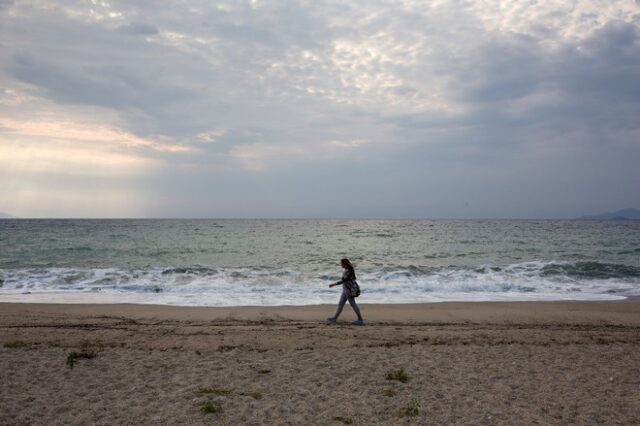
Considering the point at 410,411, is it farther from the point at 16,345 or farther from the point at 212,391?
the point at 16,345

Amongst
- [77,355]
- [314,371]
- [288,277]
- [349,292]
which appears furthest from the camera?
[288,277]

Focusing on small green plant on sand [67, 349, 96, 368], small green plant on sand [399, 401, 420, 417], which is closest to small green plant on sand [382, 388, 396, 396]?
small green plant on sand [399, 401, 420, 417]

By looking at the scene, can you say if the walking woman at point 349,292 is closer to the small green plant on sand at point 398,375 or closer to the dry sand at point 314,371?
the dry sand at point 314,371

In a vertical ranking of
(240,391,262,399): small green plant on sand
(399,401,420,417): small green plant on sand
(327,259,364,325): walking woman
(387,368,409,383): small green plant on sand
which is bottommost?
(399,401,420,417): small green plant on sand

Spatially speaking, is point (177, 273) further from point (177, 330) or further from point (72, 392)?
point (72, 392)

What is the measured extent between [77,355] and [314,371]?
425cm

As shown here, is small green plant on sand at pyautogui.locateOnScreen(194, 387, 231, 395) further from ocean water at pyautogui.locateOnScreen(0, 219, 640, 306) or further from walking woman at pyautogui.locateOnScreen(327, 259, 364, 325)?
ocean water at pyautogui.locateOnScreen(0, 219, 640, 306)

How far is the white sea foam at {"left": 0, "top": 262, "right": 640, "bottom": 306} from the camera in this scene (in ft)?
53.4

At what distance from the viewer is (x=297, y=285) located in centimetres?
1927

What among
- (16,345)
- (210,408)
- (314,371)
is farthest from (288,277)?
(210,408)

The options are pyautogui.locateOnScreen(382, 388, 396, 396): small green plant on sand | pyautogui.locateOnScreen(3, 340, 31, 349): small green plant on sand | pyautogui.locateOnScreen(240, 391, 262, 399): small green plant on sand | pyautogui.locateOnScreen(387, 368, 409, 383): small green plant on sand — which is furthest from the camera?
pyautogui.locateOnScreen(3, 340, 31, 349): small green plant on sand

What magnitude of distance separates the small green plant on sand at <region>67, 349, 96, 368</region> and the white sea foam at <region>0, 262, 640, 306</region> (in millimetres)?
6631

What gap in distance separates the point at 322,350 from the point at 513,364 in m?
3.53

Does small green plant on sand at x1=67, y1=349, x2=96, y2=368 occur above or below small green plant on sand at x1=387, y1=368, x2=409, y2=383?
above
